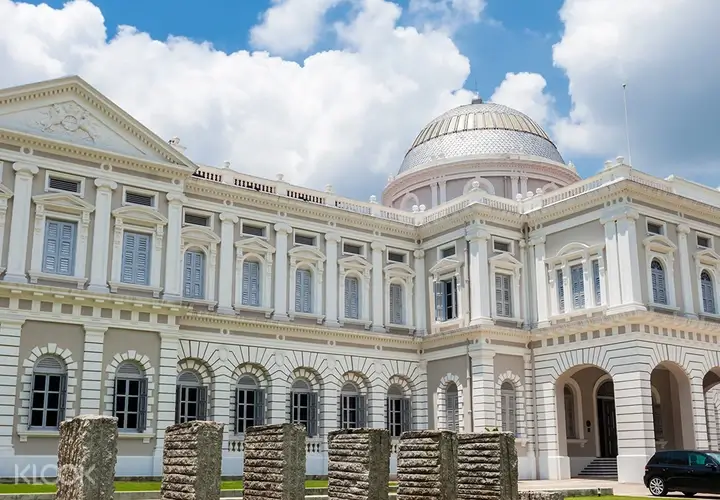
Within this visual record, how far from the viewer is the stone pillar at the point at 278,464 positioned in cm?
1165

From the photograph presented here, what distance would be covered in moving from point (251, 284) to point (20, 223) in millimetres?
8688

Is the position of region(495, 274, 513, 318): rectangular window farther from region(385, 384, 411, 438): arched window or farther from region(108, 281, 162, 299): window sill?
region(108, 281, 162, 299): window sill

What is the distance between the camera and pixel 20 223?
25.7 metres

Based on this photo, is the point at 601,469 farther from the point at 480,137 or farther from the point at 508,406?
the point at 480,137

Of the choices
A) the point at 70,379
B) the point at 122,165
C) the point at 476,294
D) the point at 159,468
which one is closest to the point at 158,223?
the point at 122,165

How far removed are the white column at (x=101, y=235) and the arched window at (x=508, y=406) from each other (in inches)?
599

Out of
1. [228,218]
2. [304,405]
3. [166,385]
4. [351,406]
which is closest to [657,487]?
[351,406]

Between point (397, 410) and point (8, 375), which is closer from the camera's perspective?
point (8, 375)

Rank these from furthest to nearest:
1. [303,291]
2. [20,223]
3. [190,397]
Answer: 1. [303,291]
2. [190,397]
3. [20,223]

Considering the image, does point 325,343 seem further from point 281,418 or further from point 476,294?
point 476,294

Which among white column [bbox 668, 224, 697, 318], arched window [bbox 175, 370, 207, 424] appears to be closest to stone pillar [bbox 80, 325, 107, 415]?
arched window [bbox 175, 370, 207, 424]

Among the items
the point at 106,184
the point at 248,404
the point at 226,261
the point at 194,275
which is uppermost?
the point at 106,184

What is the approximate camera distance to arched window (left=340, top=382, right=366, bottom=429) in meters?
32.6

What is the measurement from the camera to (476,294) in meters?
32.3
